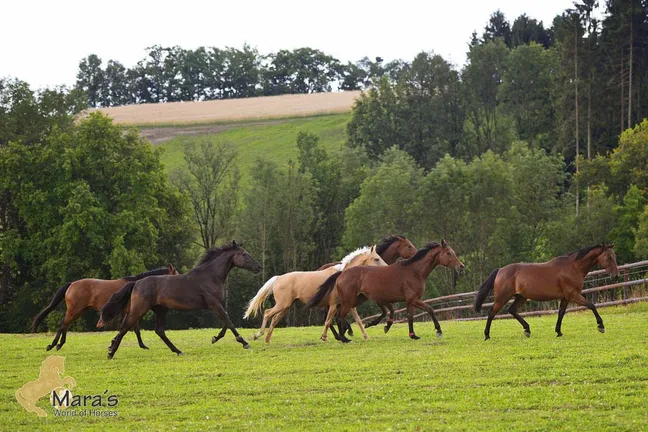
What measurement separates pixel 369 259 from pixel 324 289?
1869 millimetres

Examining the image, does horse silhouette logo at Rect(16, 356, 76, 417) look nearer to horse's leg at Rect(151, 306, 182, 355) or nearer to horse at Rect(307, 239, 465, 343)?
horse's leg at Rect(151, 306, 182, 355)

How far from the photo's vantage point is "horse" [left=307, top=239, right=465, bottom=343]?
20344 mm

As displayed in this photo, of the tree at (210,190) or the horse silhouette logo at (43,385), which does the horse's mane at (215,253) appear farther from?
the tree at (210,190)

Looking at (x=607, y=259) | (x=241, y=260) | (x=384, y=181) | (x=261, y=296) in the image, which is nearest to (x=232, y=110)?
(x=384, y=181)

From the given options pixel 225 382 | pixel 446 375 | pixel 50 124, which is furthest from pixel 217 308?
pixel 50 124

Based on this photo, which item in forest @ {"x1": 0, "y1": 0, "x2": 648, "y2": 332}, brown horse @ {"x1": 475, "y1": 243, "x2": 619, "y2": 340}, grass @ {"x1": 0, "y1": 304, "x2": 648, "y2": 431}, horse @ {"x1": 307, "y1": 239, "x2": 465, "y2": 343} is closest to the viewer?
grass @ {"x1": 0, "y1": 304, "x2": 648, "y2": 431}

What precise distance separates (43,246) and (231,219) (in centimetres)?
2036

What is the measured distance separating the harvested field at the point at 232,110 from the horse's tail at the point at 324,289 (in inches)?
3482

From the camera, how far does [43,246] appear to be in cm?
5069

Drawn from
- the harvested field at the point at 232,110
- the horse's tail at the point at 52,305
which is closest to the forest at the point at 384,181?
the harvested field at the point at 232,110

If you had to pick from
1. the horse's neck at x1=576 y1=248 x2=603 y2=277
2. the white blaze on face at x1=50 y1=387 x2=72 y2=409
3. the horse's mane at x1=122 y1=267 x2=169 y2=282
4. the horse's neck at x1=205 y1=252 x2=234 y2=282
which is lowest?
the white blaze on face at x1=50 y1=387 x2=72 y2=409

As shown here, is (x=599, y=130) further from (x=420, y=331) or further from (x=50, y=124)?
(x=420, y=331)

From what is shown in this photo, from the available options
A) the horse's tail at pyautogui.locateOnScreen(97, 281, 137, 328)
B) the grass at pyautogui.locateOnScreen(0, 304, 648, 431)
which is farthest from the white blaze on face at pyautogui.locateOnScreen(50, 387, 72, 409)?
the horse's tail at pyautogui.locateOnScreen(97, 281, 137, 328)

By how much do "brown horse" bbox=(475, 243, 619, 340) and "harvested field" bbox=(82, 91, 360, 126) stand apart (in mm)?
90632
